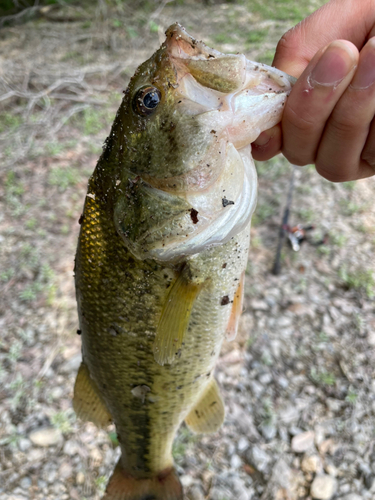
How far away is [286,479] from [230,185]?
213 cm

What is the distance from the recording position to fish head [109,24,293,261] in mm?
1134

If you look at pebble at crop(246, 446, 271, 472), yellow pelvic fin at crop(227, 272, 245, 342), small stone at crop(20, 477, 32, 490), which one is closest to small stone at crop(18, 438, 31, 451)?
small stone at crop(20, 477, 32, 490)

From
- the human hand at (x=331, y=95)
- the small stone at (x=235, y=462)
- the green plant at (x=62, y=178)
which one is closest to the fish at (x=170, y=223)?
the human hand at (x=331, y=95)

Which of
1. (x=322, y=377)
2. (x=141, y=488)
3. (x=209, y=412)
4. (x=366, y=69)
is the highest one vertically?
(x=366, y=69)

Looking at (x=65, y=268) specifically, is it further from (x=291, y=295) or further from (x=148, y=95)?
(x=148, y=95)

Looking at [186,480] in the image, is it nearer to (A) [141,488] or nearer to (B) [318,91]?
(A) [141,488]

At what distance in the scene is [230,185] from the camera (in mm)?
1213

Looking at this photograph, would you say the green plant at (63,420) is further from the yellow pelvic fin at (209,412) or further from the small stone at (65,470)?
the yellow pelvic fin at (209,412)

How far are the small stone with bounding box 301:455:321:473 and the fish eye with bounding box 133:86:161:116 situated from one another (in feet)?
7.96

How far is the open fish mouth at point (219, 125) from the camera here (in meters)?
1.12

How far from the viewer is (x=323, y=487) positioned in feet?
7.52

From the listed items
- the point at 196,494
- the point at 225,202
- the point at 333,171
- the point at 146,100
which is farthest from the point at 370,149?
the point at 196,494

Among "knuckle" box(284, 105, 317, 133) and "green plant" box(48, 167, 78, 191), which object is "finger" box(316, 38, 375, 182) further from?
"green plant" box(48, 167, 78, 191)

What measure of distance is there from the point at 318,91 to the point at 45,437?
2745 mm
